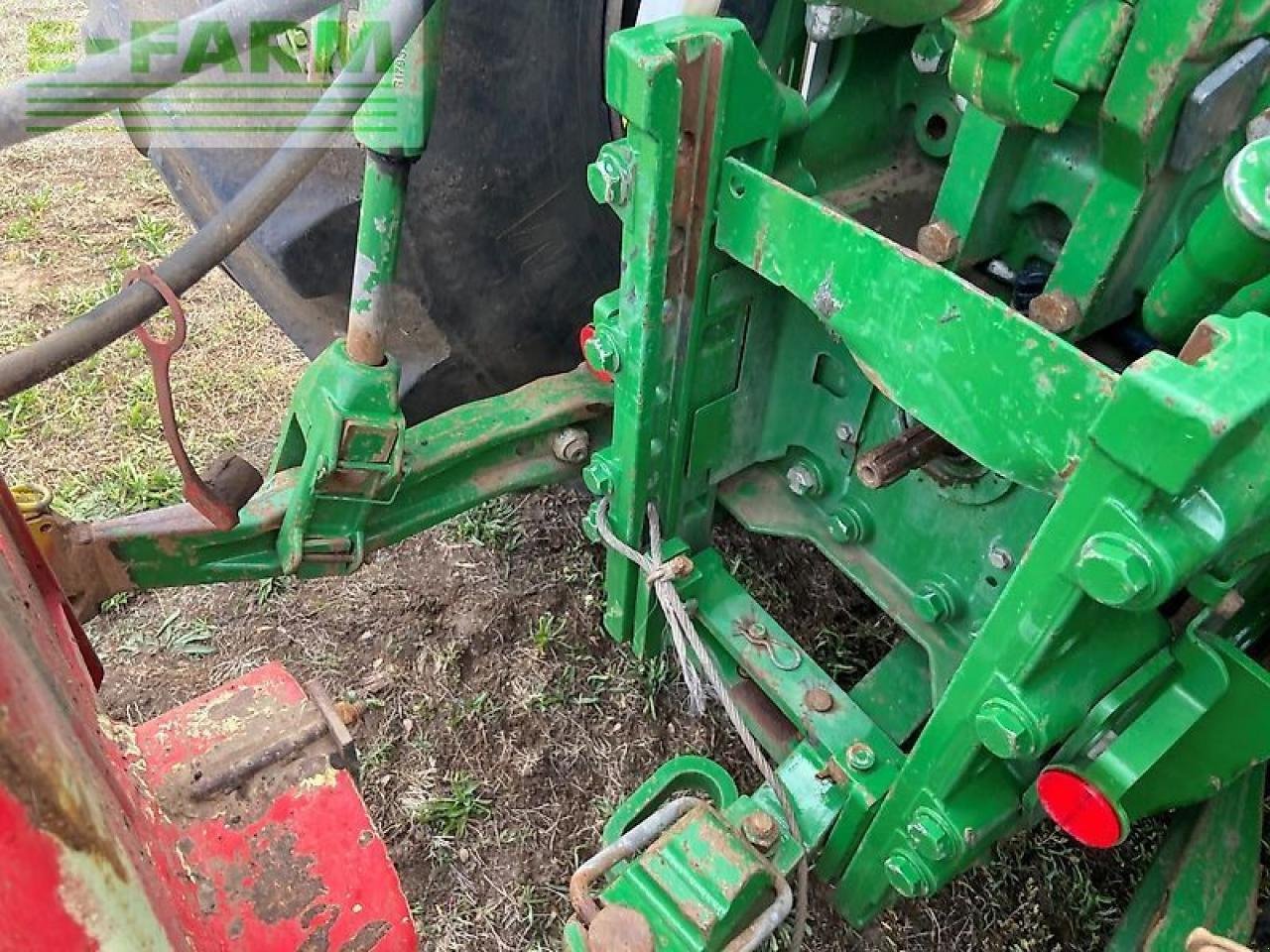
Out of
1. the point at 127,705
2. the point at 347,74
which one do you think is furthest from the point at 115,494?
the point at 347,74

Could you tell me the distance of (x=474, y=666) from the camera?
189cm

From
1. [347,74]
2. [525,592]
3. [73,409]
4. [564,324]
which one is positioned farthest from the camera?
[73,409]

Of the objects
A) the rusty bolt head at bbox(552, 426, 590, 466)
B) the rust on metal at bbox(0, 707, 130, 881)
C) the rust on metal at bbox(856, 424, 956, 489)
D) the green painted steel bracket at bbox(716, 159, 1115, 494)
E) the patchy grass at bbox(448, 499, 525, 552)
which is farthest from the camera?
the patchy grass at bbox(448, 499, 525, 552)

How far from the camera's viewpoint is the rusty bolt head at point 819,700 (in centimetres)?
148

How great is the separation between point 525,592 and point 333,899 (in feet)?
4.12

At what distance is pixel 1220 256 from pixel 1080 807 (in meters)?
0.58

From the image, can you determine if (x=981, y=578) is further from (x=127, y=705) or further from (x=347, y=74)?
(x=127, y=705)

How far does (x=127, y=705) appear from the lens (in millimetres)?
1811

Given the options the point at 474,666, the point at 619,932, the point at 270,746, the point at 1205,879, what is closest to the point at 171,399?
the point at 270,746

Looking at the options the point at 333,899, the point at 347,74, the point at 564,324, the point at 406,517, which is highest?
the point at 347,74

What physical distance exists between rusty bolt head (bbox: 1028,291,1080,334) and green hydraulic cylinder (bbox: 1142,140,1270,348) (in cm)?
7

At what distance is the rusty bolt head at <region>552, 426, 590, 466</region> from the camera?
1.65 metres

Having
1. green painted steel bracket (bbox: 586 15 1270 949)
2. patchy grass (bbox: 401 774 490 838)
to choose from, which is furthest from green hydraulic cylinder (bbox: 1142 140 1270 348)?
patchy grass (bbox: 401 774 490 838)

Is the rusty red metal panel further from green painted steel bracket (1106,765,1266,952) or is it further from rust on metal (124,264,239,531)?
green painted steel bracket (1106,765,1266,952)
